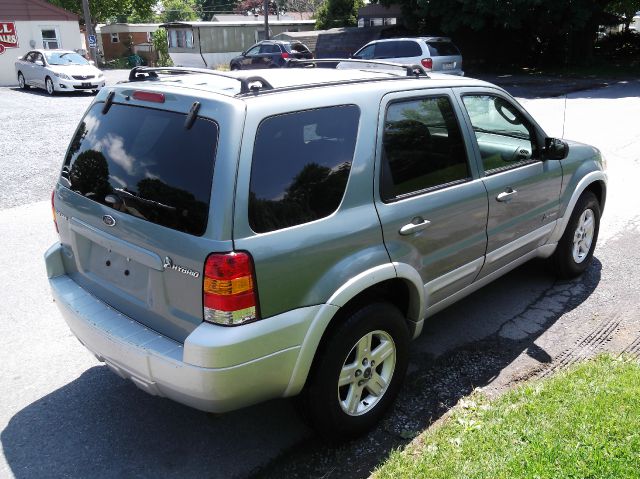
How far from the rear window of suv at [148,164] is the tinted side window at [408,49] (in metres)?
16.7

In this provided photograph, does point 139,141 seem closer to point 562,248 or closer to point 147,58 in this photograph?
point 562,248

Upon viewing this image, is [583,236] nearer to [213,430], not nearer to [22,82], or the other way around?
[213,430]

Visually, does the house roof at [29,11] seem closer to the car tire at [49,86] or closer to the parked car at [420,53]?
the car tire at [49,86]

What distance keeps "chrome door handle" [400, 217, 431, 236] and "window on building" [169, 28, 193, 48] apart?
44.5 metres

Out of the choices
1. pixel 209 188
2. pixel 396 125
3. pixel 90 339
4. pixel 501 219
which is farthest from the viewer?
pixel 501 219

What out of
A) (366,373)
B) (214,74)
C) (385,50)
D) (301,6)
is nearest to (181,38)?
(385,50)

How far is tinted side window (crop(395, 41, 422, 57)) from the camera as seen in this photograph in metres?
18.9

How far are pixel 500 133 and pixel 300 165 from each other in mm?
2193

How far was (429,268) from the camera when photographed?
365 centimetres

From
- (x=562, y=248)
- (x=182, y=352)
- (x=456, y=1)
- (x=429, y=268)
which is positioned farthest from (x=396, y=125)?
(x=456, y=1)

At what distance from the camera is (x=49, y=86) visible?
2127cm

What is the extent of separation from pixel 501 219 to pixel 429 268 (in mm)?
873

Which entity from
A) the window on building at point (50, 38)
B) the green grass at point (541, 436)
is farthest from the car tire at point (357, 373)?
the window on building at point (50, 38)

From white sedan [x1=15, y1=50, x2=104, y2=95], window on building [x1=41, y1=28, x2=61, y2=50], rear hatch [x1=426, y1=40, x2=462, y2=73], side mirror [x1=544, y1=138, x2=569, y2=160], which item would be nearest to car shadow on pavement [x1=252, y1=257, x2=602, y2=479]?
side mirror [x1=544, y1=138, x2=569, y2=160]
